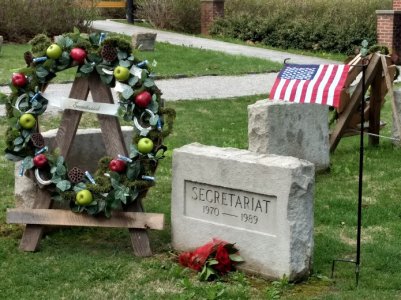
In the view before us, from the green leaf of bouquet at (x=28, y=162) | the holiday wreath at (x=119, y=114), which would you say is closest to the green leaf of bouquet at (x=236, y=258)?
the holiday wreath at (x=119, y=114)

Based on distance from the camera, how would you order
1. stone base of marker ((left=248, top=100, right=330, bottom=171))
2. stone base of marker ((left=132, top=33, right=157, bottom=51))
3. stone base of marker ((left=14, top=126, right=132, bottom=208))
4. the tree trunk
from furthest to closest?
the tree trunk
stone base of marker ((left=132, top=33, right=157, bottom=51))
stone base of marker ((left=248, top=100, right=330, bottom=171))
stone base of marker ((left=14, top=126, right=132, bottom=208))

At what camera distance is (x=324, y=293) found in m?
5.49

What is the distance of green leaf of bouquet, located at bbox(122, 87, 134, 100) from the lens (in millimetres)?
6137

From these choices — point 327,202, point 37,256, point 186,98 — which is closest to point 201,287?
point 37,256

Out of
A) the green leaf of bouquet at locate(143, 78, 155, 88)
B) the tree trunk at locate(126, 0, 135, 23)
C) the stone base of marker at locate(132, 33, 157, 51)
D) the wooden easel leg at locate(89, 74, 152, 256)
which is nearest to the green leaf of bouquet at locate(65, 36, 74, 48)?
the wooden easel leg at locate(89, 74, 152, 256)

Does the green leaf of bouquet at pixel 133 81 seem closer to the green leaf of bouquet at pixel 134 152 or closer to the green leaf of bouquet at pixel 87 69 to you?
the green leaf of bouquet at pixel 87 69

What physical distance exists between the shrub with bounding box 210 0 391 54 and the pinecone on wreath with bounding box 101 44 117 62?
16.3 meters

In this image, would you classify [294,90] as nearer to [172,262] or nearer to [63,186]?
[172,262]

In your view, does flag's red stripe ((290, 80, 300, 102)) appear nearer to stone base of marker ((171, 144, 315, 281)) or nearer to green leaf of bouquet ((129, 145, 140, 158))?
stone base of marker ((171, 144, 315, 281))

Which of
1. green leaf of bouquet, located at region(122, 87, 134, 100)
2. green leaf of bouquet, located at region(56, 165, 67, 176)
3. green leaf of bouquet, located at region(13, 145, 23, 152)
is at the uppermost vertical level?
green leaf of bouquet, located at region(122, 87, 134, 100)

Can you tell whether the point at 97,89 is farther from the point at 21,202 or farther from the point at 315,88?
the point at 315,88

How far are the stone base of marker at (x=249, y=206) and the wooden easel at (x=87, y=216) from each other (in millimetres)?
248

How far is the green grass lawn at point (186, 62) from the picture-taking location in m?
16.5

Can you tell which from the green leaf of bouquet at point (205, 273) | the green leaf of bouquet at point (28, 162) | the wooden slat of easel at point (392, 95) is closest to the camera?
the green leaf of bouquet at point (205, 273)
